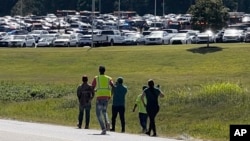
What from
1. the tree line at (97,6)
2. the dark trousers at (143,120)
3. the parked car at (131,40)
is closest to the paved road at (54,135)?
the dark trousers at (143,120)

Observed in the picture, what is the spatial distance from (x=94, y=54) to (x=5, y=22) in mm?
66684

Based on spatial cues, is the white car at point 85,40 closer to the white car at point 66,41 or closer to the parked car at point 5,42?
the white car at point 66,41

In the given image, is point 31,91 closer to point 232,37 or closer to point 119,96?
point 119,96

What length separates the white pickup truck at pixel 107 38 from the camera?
7794 cm

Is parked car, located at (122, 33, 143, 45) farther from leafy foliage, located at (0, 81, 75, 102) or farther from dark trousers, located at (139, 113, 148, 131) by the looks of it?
dark trousers, located at (139, 113, 148, 131)

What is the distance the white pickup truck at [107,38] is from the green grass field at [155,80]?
761 cm

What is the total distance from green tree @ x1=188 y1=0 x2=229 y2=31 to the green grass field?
14.0ft

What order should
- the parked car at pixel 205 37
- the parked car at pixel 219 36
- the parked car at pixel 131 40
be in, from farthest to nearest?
the parked car at pixel 131 40
the parked car at pixel 219 36
the parked car at pixel 205 37

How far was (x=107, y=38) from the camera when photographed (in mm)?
78188

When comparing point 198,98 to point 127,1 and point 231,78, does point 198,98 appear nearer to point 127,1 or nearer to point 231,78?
point 231,78

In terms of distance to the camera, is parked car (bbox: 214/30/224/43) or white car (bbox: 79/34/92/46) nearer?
parked car (bbox: 214/30/224/43)

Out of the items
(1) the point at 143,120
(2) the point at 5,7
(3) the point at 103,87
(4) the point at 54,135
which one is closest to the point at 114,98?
(3) the point at 103,87

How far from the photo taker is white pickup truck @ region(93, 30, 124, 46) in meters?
77.9

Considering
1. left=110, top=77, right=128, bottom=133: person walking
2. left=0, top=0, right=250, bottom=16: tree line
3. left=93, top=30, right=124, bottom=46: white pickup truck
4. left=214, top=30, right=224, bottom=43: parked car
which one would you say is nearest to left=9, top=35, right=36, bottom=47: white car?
left=93, top=30, right=124, bottom=46: white pickup truck
